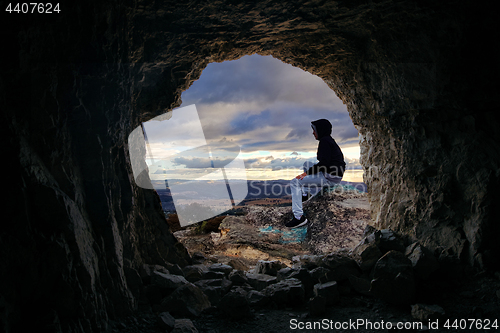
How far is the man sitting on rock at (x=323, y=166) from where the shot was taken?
5207 mm

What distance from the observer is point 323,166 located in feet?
17.1

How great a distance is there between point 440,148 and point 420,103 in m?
0.60

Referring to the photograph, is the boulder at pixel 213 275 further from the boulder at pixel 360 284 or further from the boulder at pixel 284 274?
the boulder at pixel 360 284

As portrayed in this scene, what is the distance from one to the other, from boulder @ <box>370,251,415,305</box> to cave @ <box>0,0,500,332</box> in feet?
2.17

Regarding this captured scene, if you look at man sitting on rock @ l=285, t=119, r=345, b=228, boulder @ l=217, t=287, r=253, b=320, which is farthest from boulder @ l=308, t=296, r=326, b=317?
man sitting on rock @ l=285, t=119, r=345, b=228

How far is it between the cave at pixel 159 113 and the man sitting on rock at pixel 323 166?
33.7 inches

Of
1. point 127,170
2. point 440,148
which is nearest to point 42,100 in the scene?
point 127,170

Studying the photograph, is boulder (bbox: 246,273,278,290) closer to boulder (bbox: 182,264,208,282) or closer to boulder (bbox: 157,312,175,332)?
boulder (bbox: 182,264,208,282)

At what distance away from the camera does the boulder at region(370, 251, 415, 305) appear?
8.41ft

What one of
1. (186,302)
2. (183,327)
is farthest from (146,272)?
(183,327)

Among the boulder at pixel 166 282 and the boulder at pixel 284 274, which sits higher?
the boulder at pixel 166 282

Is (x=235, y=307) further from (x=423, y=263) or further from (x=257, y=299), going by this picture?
(x=423, y=263)

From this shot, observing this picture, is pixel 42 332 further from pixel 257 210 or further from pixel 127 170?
pixel 257 210

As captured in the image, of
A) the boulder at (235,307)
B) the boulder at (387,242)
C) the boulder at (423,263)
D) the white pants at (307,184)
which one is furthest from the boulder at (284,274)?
the white pants at (307,184)
